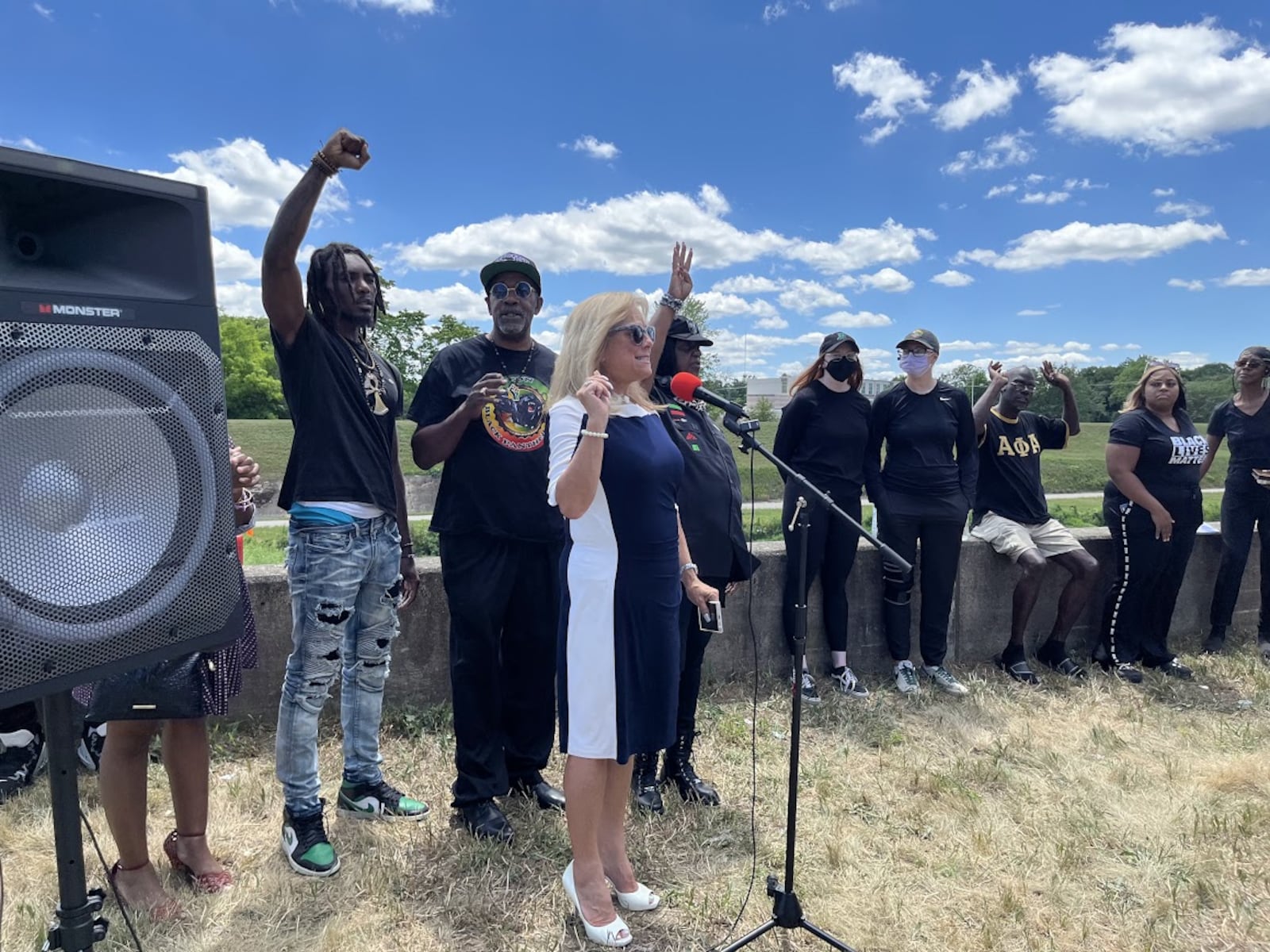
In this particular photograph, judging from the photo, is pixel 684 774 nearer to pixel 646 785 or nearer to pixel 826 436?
pixel 646 785

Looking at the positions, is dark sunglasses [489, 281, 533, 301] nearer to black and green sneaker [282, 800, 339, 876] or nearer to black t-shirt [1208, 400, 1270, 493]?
black and green sneaker [282, 800, 339, 876]

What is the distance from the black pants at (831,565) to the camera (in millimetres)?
4688

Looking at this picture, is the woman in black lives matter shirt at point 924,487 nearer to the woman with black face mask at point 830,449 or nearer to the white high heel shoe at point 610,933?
the woman with black face mask at point 830,449

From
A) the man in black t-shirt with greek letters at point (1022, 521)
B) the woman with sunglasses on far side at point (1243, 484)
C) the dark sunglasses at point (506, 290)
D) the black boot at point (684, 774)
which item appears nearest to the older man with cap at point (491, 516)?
the dark sunglasses at point (506, 290)

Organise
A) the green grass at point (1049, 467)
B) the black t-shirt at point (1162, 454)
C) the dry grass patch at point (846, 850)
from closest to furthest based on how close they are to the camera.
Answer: the dry grass patch at point (846, 850), the black t-shirt at point (1162, 454), the green grass at point (1049, 467)

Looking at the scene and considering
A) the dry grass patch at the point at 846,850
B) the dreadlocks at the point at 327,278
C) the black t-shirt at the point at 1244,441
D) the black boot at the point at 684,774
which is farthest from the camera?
the black t-shirt at the point at 1244,441

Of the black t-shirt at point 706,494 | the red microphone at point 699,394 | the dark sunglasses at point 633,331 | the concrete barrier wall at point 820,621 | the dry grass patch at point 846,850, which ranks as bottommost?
the dry grass patch at point 846,850

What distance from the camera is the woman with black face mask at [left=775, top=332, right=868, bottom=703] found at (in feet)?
15.2

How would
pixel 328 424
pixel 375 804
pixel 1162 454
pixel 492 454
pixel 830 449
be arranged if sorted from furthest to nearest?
pixel 1162 454 → pixel 830 449 → pixel 375 804 → pixel 492 454 → pixel 328 424

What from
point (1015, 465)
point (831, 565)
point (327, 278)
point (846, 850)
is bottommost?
point (846, 850)

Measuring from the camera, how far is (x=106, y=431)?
136cm

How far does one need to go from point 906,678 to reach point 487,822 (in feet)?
9.27

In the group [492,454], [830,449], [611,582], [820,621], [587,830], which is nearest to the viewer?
[611,582]

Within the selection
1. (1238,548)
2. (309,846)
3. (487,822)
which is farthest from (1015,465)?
(309,846)
